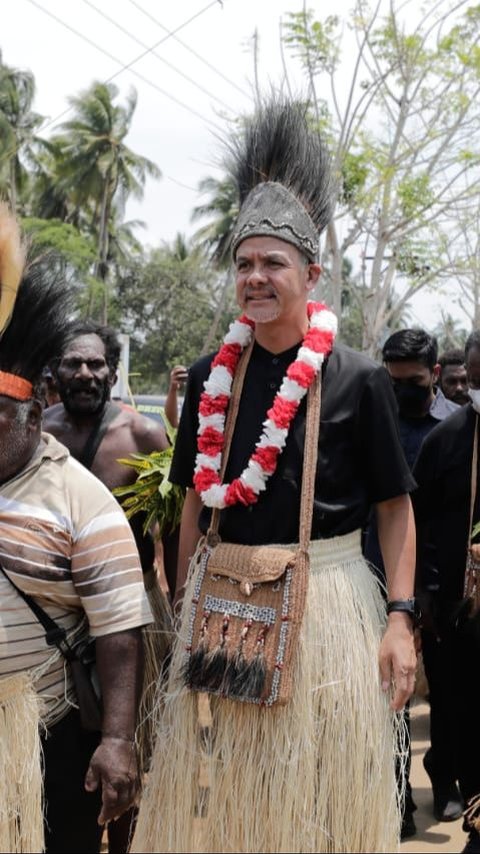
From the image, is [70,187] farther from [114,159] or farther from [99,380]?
[99,380]

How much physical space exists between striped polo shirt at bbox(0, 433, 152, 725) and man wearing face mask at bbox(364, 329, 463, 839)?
2.13 metres

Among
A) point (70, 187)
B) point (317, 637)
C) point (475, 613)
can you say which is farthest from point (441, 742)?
point (70, 187)

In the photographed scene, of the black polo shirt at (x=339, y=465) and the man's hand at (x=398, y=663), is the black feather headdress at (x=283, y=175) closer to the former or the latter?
the black polo shirt at (x=339, y=465)

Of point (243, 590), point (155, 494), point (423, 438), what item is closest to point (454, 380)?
point (423, 438)

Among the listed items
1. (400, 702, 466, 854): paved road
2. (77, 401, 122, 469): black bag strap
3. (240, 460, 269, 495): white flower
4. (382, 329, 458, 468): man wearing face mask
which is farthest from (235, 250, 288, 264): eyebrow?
(400, 702, 466, 854): paved road

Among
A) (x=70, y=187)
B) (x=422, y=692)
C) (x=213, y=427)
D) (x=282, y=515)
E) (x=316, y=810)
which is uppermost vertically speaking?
(x=70, y=187)

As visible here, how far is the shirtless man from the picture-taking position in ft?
13.8

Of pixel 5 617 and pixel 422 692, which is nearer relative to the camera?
pixel 5 617

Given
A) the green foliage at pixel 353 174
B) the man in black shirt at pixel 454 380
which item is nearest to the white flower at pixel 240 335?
the man in black shirt at pixel 454 380

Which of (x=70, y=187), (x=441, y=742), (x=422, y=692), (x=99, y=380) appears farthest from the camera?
(x=70, y=187)

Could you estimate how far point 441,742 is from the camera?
466 cm

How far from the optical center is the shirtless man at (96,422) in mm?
4199

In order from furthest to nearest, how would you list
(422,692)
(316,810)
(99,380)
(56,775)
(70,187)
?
(70,187), (422,692), (99,380), (56,775), (316,810)

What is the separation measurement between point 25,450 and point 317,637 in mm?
942
